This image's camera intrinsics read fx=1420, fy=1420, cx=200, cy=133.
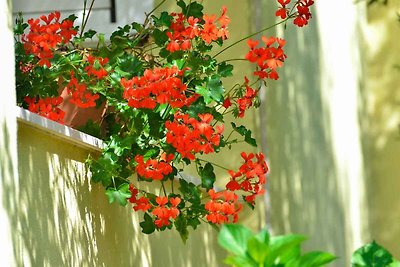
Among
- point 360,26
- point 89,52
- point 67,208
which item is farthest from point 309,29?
point 67,208

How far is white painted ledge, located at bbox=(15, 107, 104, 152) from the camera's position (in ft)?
14.6

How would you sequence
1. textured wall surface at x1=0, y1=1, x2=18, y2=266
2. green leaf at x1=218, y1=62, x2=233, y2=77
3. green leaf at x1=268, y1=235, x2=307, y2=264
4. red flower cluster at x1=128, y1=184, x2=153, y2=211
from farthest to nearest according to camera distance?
1. green leaf at x1=218, y1=62, x2=233, y2=77
2. red flower cluster at x1=128, y1=184, x2=153, y2=211
3. textured wall surface at x1=0, y1=1, x2=18, y2=266
4. green leaf at x1=268, y1=235, x2=307, y2=264

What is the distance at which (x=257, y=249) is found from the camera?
213 centimetres

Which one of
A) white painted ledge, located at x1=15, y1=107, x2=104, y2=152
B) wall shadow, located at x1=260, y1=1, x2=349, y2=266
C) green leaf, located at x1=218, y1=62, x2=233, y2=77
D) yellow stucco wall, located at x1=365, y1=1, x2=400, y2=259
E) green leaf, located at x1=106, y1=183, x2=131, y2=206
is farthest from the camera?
yellow stucco wall, located at x1=365, y1=1, x2=400, y2=259

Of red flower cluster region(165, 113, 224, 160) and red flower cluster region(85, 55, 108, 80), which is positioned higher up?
red flower cluster region(85, 55, 108, 80)

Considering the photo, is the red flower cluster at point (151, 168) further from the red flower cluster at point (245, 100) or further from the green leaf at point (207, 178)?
the red flower cluster at point (245, 100)

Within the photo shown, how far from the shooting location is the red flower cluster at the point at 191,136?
5035mm

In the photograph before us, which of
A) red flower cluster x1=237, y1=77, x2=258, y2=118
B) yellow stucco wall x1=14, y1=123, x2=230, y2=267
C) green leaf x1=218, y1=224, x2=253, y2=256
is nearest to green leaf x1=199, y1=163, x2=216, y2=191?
red flower cluster x1=237, y1=77, x2=258, y2=118

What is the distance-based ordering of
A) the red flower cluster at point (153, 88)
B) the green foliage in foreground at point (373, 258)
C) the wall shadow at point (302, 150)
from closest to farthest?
the green foliage in foreground at point (373, 258), the red flower cluster at point (153, 88), the wall shadow at point (302, 150)

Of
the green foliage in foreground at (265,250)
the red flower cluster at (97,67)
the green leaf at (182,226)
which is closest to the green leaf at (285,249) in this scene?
the green foliage in foreground at (265,250)

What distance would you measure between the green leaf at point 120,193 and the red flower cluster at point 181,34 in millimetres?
559

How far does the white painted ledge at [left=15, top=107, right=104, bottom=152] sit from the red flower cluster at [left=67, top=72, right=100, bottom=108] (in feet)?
0.36

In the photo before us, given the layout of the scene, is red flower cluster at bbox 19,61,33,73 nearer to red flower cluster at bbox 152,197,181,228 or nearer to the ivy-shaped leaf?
red flower cluster at bbox 152,197,181,228

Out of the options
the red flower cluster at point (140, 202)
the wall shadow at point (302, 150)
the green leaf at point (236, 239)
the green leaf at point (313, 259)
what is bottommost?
→ the green leaf at point (313, 259)
